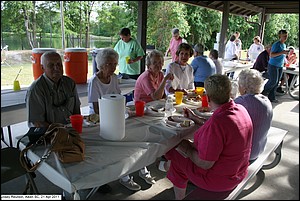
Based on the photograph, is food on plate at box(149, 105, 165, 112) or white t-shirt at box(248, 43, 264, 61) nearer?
food on plate at box(149, 105, 165, 112)

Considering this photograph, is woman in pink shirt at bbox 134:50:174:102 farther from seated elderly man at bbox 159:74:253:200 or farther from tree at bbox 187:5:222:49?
tree at bbox 187:5:222:49

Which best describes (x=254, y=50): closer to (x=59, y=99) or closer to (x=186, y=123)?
(x=186, y=123)

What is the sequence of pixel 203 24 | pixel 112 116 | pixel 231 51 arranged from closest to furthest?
pixel 112 116 → pixel 231 51 → pixel 203 24

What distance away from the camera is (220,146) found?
4.24 feet

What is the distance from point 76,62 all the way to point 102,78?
788 millimetres

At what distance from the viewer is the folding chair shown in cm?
140

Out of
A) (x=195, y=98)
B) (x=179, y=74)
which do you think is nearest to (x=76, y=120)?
(x=195, y=98)

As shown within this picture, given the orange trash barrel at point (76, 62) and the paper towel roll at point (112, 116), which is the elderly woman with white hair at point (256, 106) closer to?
the paper towel roll at point (112, 116)

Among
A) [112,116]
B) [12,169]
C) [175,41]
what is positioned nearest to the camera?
[112,116]

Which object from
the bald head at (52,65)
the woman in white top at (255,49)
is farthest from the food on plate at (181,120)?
the woman in white top at (255,49)

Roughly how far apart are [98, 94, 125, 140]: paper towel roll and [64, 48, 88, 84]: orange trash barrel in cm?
164

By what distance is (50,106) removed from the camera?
180 centimetres

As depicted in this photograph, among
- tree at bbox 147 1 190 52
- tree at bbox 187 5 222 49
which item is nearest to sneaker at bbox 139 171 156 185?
tree at bbox 147 1 190 52

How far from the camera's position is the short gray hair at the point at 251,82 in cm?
181
